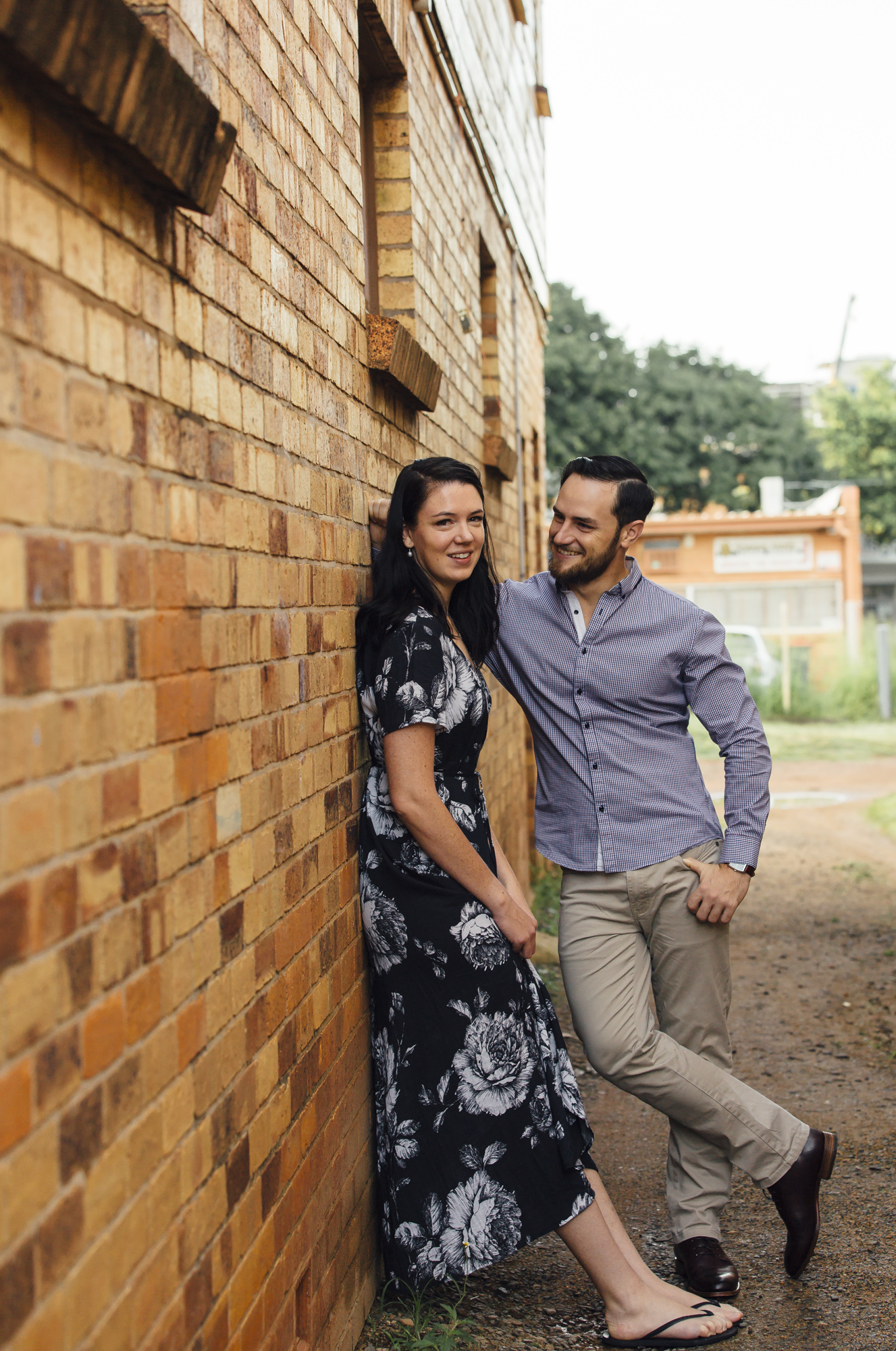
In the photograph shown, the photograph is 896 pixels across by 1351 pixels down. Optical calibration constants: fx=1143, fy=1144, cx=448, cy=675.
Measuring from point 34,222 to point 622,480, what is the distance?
2178 mm

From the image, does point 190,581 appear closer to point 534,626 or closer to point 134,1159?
point 134,1159

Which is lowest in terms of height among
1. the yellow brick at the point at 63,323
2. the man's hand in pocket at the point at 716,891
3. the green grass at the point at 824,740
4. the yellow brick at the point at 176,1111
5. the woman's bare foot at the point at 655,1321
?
the green grass at the point at 824,740

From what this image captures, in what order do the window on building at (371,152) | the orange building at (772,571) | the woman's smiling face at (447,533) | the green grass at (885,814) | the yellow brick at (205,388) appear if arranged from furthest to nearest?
the orange building at (772,571) → the green grass at (885,814) → the window on building at (371,152) → the woman's smiling face at (447,533) → the yellow brick at (205,388)

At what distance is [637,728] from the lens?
3.16 metres

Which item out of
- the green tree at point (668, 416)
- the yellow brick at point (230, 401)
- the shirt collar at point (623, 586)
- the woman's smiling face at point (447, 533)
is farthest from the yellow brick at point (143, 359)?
the green tree at point (668, 416)

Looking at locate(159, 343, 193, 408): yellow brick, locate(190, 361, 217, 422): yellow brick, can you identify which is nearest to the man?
locate(190, 361, 217, 422): yellow brick

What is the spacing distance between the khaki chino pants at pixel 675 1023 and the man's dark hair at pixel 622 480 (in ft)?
3.14

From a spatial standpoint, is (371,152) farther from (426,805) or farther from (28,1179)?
(28,1179)

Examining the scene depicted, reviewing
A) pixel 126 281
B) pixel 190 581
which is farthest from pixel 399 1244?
pixel 126 281

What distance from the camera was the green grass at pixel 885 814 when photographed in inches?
395

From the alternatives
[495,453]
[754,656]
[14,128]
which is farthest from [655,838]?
[754,656]

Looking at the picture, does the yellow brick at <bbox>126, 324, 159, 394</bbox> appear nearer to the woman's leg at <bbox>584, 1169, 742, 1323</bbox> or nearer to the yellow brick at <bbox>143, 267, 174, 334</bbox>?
the yellow brick at <bbox>143, 267, 174, 334</bbox>

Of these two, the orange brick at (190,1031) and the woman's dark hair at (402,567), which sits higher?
the woman's dark hair at (402,567)

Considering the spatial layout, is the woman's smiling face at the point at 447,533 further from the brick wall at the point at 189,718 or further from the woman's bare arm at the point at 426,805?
the woman's bare arm at the point at 426,805
